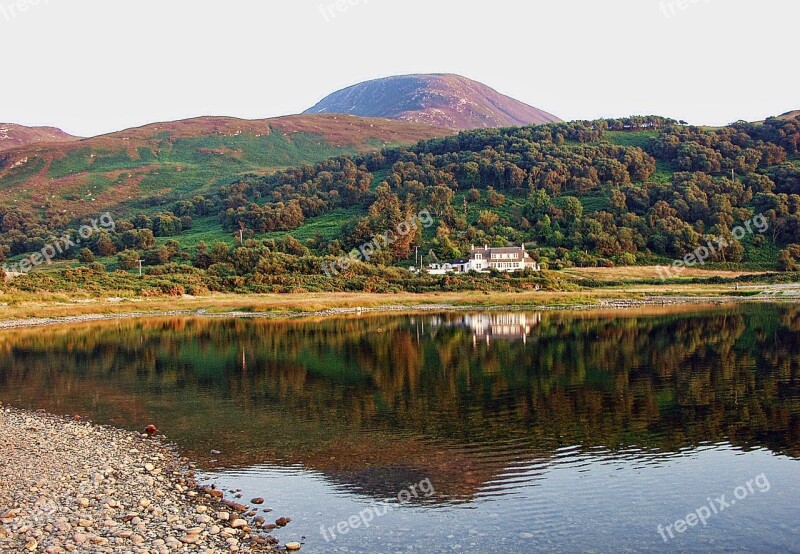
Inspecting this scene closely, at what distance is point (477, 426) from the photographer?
2431cm

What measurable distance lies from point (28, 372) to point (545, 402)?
27454 millimetres

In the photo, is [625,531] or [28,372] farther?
[28,372]

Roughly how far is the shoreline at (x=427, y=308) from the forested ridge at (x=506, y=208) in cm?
1723

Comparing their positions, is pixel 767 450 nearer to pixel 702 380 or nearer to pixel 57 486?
pixel 702 380

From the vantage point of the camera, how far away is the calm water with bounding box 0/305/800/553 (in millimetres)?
15586

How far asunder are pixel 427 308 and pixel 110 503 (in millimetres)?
71934

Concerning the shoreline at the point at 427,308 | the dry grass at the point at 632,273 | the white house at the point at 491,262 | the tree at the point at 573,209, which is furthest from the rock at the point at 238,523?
the tree at the point at 573,209

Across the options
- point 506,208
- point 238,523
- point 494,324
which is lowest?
point 494,324

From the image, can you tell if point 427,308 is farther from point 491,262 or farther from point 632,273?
point 632,273

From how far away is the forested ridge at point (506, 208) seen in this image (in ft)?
403

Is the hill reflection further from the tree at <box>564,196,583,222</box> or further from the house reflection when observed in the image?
the tree at <box>564,196,583,222</box>

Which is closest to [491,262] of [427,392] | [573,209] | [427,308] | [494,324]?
[573,209]

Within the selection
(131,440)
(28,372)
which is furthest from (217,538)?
(28,372)

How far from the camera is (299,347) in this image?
4881 cm
